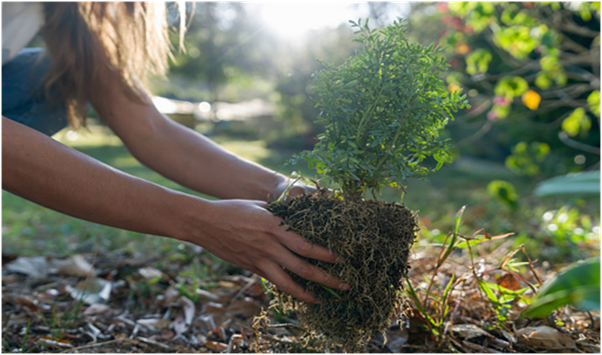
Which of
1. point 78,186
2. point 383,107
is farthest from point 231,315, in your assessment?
point 383,107

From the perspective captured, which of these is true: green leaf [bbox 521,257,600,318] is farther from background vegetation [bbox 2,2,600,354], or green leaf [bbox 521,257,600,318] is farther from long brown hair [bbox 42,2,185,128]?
long brown hair [bbox 42,2,185,128]

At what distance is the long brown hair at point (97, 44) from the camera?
2.06m

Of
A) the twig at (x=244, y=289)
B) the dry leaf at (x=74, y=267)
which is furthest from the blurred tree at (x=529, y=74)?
the dry leaf at (x=74, y=267)

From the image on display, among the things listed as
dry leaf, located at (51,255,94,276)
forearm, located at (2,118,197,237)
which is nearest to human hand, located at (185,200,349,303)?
forearm, located at (2,118,197,237)

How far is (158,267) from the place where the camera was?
2602 mm

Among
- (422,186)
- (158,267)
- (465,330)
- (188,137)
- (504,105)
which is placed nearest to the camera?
(465,330)

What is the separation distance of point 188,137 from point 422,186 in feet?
16.1

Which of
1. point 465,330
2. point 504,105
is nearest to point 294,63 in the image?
point 504,105

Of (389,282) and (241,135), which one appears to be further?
(241,135)

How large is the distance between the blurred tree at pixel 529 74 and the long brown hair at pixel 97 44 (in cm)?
269

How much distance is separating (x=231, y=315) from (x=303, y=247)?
81 cm

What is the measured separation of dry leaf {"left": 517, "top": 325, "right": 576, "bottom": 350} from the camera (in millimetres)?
1527

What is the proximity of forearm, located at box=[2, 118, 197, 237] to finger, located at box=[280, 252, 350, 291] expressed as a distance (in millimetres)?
354

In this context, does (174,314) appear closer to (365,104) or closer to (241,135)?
(365,104)
